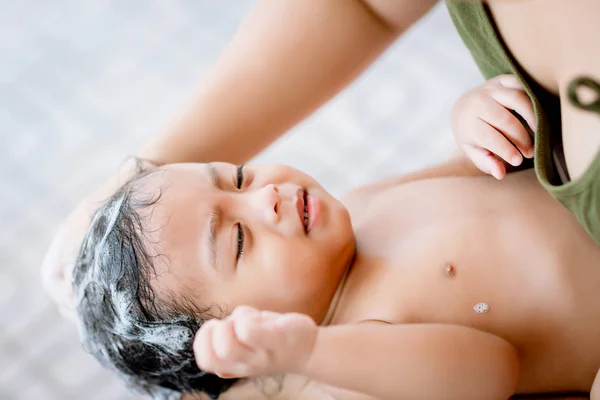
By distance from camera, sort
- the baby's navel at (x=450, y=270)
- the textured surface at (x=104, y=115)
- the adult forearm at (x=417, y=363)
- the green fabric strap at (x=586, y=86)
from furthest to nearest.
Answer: the textured surface at (x=104, y=115)
the baby's navel at (x=450, y=270)
the adult forearm at (x=417, y=363)
the green fabric strap at (x=586, y=86)

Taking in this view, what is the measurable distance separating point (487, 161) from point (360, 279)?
0.21 meters

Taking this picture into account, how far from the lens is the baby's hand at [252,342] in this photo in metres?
0.56

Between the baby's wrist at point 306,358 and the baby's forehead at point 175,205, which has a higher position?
the baby's forehead at point 175,205

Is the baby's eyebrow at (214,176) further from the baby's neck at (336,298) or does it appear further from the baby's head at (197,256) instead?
the baby's neck at (336,298)

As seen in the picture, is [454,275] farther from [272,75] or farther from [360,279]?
[272,75]

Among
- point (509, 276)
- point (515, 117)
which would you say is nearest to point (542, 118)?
point (515, 117)

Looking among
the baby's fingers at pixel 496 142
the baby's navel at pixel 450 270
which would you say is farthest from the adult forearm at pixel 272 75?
the baby's navel at pixel 450 270

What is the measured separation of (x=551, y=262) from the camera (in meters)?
0.70

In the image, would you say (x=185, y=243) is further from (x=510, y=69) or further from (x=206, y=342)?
(x=510, y=69)

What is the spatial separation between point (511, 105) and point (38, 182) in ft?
3.07

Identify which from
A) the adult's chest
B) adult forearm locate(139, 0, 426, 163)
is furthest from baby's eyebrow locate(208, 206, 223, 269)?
the adult's chest

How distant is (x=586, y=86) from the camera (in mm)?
505

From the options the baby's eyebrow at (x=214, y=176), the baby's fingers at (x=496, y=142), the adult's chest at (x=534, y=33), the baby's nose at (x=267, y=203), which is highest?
the adult's chest at (x=534, y=33)

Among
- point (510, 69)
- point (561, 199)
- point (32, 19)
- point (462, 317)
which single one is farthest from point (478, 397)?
point (32, 19)
